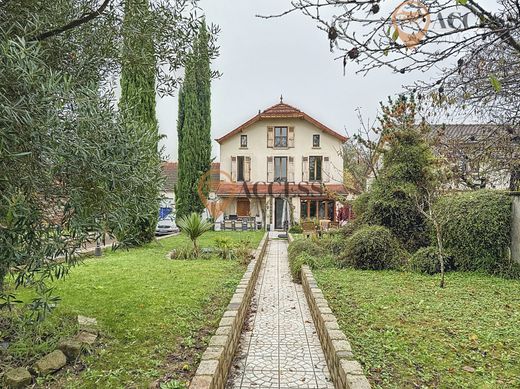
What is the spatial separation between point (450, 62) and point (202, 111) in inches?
969

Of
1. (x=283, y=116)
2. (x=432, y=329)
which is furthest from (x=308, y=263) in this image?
(x=283, y=116)

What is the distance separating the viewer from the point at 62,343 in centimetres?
404

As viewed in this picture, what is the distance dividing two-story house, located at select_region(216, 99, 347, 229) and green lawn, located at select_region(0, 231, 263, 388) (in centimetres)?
1920

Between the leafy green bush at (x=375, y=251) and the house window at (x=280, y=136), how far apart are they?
66.1ft

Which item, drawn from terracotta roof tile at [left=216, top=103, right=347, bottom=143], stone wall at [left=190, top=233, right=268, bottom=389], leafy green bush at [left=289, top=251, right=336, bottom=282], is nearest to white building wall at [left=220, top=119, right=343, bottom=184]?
terracotta roof tile at [left=216, top=103, right=347, bottom=143]

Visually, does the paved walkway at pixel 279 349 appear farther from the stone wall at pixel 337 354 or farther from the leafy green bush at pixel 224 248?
the leafy green bush at pixel 224 248

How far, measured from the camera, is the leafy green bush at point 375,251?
32.8 feet

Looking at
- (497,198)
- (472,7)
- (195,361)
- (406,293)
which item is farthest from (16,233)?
(497,198)

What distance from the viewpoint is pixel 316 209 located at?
29406mm

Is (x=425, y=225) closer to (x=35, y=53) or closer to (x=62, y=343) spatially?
(x=62, y=343)

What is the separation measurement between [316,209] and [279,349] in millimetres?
24718

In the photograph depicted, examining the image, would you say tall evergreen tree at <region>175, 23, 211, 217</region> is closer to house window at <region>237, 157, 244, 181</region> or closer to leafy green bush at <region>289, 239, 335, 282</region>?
house window at <region>237, 157, 244, 181</region>

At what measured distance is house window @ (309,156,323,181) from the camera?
29.6 meters

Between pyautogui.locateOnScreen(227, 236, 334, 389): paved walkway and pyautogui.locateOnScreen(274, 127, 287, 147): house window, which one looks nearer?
pyautogui.locateOnScreen(227, 236, 334, 389): paved walkway
